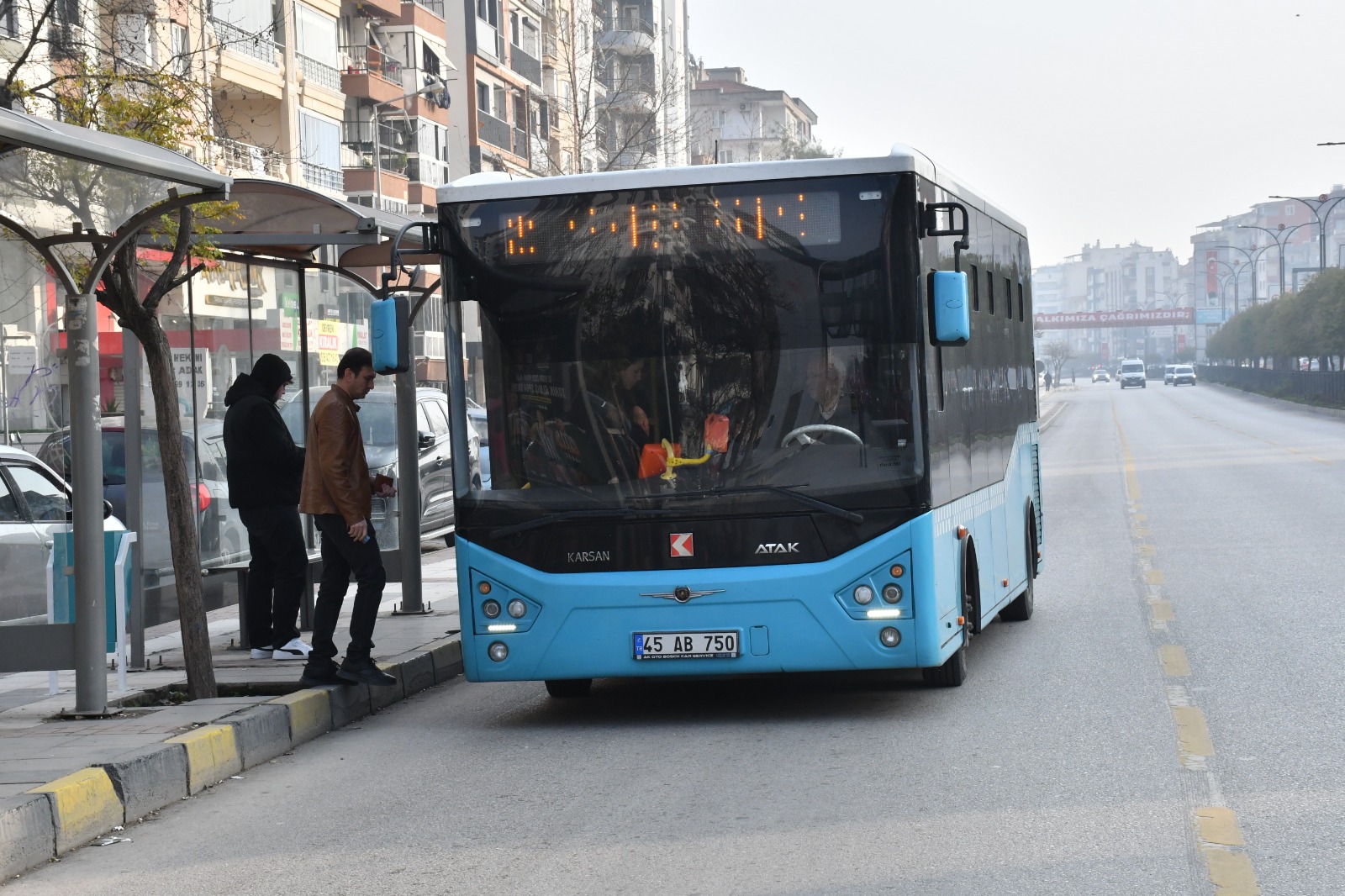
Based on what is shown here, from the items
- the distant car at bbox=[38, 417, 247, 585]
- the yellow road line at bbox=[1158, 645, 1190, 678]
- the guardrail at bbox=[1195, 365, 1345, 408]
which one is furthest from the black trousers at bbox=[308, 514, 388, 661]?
the guardrail at bbox=[1195, 365, 1345, 408]

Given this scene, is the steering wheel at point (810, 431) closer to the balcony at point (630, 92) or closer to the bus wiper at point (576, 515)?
the bus wiper at point (576, 515)

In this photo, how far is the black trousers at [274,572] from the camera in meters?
11.1

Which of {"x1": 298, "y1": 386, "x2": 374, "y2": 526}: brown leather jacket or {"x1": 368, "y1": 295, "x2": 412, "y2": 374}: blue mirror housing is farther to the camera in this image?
{"x1": 298, "y1": 386, "x2": 374, "y2": 526}: brown leather jacket

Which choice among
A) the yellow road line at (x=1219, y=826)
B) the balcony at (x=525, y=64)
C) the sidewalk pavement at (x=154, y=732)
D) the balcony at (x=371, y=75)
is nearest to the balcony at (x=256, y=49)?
the balcony at (x=371, y=75)

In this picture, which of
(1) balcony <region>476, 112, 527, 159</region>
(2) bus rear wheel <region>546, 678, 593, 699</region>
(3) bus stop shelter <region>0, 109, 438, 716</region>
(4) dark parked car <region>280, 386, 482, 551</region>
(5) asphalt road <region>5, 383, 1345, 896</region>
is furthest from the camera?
(1) balcony <region>476, 112, 527, 159</region>

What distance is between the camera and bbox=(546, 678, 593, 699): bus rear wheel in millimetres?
10086

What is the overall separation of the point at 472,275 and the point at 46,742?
2992mm

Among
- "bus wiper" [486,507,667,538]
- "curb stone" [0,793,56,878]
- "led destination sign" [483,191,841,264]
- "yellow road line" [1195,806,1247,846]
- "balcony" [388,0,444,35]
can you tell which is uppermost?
"balcony" [388,0,444,35]

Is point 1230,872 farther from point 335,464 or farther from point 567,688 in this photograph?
point 335,464

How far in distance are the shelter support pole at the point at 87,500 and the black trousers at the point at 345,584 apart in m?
1.21

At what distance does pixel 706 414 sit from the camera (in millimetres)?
8750

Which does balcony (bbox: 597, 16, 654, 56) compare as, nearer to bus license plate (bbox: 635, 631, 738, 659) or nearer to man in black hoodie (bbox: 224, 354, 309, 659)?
man in black hoodie (bbox: 224, 354, 309, 659)

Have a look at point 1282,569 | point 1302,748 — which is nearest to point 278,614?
point 1302,748

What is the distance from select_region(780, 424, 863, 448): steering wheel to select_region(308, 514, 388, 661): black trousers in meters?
2.39
